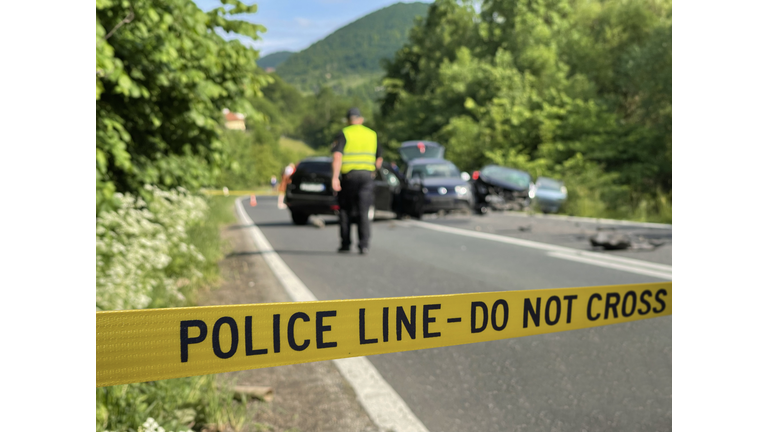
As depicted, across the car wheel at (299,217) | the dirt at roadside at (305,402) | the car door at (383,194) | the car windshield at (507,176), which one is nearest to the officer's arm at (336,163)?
the dirt at roadside at (305,402)

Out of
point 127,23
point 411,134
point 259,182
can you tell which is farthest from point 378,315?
point 259,182

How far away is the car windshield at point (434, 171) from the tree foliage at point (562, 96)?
7.35 metres

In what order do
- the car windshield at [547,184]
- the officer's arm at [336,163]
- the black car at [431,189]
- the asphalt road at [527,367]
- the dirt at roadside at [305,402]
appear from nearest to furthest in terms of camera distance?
the dirt at roadside at [305,402], the asphalt road at [527,367], the officer's arm at [336,163], the black car at [431,189], the car windshield at [547,184]

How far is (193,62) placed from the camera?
4.50 meters

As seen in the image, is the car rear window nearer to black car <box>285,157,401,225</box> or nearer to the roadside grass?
black car <box>285,157,401,225</box>

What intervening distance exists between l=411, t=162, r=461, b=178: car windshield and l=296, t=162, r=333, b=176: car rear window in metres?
2.58

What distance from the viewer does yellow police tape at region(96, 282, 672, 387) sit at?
2.01 m

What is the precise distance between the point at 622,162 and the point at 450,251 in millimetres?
22156

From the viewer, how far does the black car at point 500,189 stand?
73.3 ft

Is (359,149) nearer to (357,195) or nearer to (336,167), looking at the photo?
(336,167)

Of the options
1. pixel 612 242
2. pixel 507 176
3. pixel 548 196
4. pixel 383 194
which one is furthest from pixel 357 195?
pixel 507 176

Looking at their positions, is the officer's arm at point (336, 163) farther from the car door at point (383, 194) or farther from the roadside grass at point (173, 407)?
the car door at point (383, 194)

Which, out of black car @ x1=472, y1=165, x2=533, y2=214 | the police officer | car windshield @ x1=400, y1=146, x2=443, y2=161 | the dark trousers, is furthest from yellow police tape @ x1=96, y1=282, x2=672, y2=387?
car windshield @ x1=400, y1=146, x2=443, y2=161

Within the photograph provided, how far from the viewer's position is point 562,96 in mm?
36875
